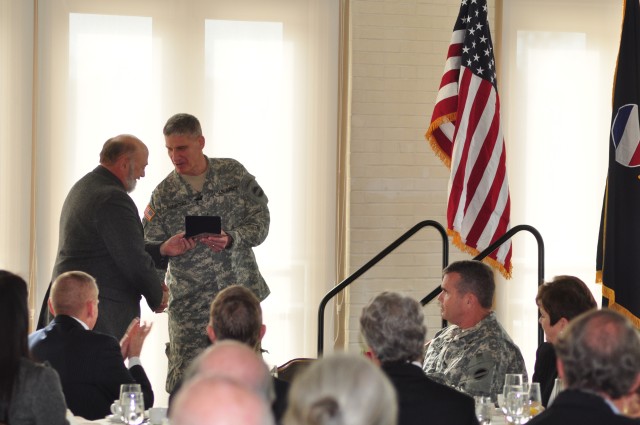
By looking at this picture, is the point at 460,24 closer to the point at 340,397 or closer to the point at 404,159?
the point at 404,159

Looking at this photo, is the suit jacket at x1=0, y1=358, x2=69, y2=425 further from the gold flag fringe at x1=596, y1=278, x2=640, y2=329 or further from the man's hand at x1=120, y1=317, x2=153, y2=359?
the gold flag fringe at x1=596, y1=278, x2=640, y2=329

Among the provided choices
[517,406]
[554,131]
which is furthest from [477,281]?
[554,131]

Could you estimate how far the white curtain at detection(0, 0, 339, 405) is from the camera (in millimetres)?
6742

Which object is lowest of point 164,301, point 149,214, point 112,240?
point 164,301

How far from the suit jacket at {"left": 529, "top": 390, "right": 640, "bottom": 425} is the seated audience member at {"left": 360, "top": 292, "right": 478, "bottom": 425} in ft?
1.48

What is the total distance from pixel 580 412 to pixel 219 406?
4.15 feet

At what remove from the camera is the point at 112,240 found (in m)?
5.10

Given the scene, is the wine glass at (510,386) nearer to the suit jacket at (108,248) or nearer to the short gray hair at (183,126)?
the suit jacket at (108,248)

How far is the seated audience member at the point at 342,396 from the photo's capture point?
1891mm

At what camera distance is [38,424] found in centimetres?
311

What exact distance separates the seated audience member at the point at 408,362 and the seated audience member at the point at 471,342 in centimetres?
124

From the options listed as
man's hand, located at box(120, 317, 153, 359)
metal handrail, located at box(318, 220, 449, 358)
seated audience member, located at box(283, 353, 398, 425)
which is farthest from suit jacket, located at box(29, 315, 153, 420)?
seated audience member, located at box(283, 353, 398, 425)

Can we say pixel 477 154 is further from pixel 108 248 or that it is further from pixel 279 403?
pixel 279 403

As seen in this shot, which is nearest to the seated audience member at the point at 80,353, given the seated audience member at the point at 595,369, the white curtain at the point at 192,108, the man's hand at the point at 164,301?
the man's hand at the point at 164,301
